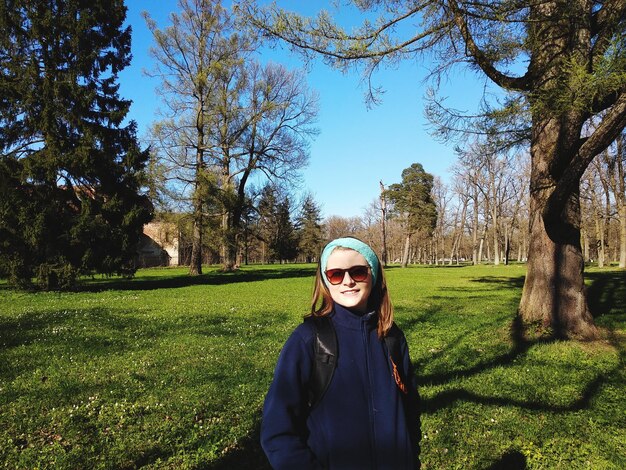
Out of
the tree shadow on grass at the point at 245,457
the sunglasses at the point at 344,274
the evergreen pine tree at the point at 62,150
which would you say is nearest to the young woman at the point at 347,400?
the sunglasses at the point at 344,274

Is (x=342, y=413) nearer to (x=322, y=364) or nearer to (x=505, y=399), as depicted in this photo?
(x=322, y=364)

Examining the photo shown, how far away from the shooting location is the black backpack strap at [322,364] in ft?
6.15

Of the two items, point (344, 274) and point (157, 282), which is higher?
point (344, 274)

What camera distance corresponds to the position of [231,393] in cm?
539

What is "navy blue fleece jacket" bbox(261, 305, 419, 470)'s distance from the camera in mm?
1776

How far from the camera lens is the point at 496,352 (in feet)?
23.9

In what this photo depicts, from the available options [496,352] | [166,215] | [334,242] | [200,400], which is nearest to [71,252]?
[166,215]

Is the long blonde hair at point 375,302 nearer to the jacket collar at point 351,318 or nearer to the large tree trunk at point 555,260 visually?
the jacket collar at point 351,318

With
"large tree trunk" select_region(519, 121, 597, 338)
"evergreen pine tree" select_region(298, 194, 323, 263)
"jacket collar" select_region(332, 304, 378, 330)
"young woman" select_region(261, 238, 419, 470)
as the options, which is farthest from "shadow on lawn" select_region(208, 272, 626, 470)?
"evergreen pine tree" select_region(298, 194, 323, 263)

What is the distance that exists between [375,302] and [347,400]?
0.62 meters

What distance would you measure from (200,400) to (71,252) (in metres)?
15.7

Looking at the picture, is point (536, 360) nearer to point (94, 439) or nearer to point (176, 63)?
point (94, 439)

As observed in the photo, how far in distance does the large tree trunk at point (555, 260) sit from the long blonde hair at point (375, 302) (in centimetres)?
647

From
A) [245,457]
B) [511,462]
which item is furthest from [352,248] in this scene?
[511,462]
